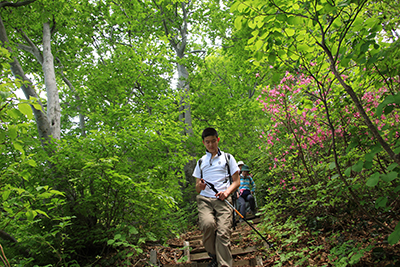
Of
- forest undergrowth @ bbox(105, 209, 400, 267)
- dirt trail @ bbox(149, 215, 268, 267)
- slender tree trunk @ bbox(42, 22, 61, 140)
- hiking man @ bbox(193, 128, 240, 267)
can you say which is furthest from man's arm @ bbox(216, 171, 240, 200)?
slender tree trunk @ bbox(42, 22, 61, 140)

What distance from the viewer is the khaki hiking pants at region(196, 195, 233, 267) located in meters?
3.09

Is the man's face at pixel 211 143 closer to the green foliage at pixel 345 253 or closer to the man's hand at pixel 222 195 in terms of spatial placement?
the man's hand at pixel 222 195

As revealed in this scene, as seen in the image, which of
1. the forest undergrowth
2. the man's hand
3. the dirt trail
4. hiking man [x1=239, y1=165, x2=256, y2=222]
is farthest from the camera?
hiking man [x1=239, y1=165, x2=256, y2=222]

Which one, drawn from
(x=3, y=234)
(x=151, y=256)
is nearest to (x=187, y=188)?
(x=151, y=256)

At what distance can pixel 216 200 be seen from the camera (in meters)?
3.39

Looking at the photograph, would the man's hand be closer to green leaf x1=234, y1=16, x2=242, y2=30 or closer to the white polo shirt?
the white polo shirt

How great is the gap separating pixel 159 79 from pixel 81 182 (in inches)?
299

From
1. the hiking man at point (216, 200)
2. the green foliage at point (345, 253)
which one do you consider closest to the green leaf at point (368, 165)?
the green foliage at point (345, 253)

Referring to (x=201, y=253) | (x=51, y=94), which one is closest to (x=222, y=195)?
(x=201, y=253)

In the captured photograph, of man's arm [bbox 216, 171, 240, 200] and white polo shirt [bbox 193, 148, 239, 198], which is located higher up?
white polo shirt [bbox 193, 148, 239, 198]

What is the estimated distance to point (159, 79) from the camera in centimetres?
1091

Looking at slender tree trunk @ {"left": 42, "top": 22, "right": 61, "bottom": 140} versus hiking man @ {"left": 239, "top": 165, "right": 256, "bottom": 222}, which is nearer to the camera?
slender tree trunk @ {"left": 42, "top": 22, "right": 61, "bottom": 140}

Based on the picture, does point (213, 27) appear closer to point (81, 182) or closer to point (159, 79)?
point (159, 79)

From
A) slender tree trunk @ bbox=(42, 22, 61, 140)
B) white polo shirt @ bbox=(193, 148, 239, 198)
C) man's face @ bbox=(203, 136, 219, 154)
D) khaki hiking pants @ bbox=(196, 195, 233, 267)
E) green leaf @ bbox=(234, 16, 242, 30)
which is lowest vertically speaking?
khaki hiking pants @ bbox=(196, 195, 233, 267)
